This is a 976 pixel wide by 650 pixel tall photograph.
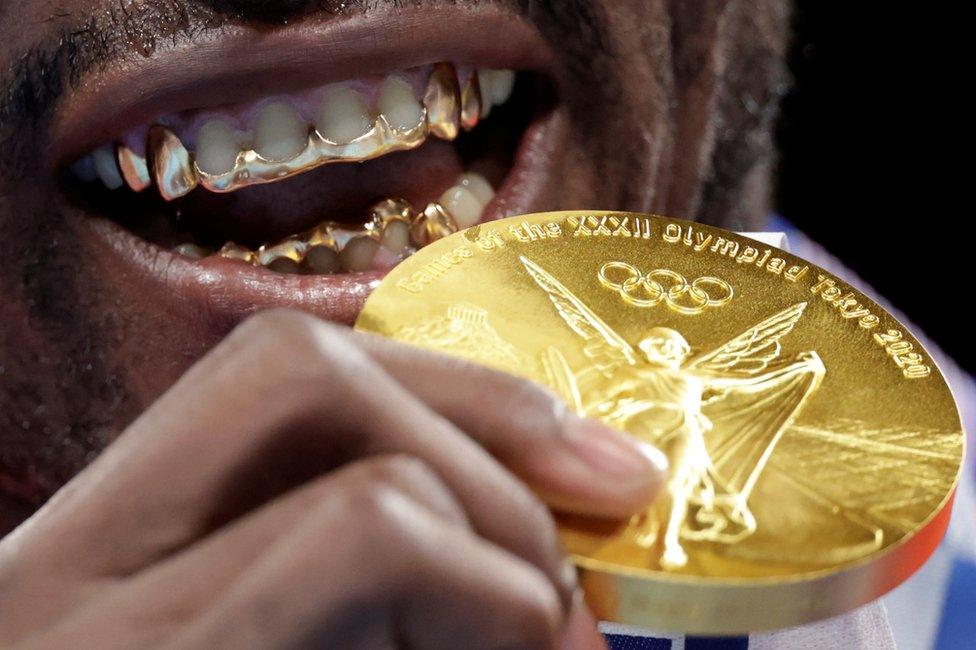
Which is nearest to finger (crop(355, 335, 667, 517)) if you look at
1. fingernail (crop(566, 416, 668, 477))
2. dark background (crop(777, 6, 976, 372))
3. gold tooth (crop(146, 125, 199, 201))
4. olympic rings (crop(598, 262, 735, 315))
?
fingernail (crop(566, 416, 668, 477))

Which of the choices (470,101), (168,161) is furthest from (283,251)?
(470,101)

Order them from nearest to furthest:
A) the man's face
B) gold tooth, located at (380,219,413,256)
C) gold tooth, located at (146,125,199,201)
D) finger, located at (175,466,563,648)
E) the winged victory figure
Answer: finger, located at (175,466,563,648) → the winged victory figure → the man's face → gold tooth, located at (146,125,199,201) → gold tooth, located at (380,219,413,256)

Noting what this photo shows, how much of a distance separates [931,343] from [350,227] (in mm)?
1801

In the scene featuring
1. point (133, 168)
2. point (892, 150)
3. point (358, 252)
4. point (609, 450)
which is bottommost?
point (892, 150)

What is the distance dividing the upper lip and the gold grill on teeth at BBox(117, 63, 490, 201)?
5cm

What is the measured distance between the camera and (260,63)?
3.43 feet

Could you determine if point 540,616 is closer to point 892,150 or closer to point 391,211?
point 391,211

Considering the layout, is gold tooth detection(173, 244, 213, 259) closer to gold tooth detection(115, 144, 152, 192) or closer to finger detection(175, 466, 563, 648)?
gold tooth detection(115, 144, 152, 192)

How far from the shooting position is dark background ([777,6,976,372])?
2459 millimetres

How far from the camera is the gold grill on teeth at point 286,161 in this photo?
43.9 inches

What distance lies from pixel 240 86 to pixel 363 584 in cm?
72

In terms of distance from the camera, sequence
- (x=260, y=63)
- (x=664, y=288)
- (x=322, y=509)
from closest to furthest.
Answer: (x=322, y=509) < (x=664, y=288) < (x=260, y=63)

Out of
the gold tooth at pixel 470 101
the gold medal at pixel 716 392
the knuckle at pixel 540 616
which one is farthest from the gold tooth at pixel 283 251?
the knuckle at pixel 540 616

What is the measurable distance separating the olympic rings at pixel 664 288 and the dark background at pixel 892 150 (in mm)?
1723
